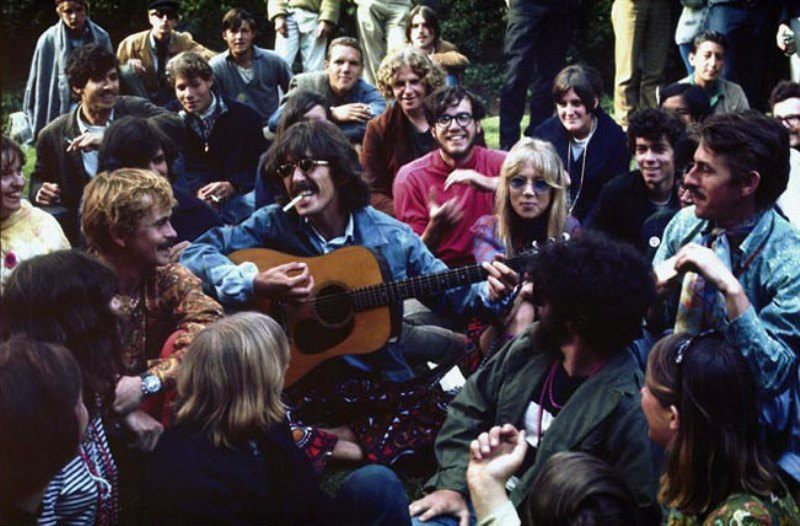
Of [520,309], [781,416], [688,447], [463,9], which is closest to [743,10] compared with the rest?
[463,9]

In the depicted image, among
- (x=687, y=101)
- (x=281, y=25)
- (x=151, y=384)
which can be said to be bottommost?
(x=687, y=101)

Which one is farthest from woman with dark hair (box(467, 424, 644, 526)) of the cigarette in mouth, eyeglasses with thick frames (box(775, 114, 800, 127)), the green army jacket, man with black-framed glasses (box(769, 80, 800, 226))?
eyeglasses with thick frames (box(775, 114, 800, 127))

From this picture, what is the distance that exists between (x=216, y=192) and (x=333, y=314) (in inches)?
57.8

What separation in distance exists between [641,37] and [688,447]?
4283 mm

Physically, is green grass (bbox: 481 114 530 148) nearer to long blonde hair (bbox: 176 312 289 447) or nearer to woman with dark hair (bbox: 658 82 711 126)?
woman with dark hair (bbox: 658 82 711 126)

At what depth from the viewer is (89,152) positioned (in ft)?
A: 14.2

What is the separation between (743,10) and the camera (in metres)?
5.52

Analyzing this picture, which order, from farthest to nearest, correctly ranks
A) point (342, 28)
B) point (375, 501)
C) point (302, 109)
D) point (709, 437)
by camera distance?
1. point (342, 28)
2. point (302, 109)
3. point (375, 501)
4. point (709, 437)

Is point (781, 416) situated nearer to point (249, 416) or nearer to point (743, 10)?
point (249, 416)

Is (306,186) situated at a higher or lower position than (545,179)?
higher

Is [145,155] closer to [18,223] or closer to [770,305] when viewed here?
[18,223]

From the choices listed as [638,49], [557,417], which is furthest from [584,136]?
[557,417]

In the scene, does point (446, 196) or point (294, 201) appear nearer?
point (294, 201)

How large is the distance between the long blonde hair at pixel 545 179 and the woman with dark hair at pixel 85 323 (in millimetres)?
1594
